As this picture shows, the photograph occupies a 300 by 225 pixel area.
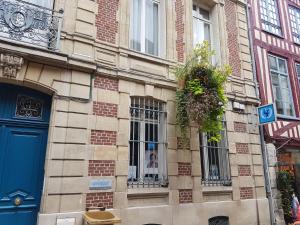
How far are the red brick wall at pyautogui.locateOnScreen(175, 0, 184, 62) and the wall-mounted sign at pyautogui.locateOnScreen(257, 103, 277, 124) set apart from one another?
2.93 metres

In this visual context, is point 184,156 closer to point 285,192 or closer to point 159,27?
point 159,27

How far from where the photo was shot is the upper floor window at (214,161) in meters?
6.87

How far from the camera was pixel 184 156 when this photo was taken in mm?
6363

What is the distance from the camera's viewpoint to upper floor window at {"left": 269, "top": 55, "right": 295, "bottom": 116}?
9522mm

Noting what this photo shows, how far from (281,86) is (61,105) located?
26.7 feet

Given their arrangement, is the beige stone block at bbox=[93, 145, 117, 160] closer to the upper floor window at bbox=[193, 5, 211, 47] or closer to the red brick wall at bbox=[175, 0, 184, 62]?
the red brick wall at bbox=[175, 0, 184, 62]

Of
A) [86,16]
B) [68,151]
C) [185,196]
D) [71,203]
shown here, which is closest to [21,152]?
[68,151]

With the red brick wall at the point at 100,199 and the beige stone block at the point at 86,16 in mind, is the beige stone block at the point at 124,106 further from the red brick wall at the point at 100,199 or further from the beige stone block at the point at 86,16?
the beige stone block at the point at 86,16

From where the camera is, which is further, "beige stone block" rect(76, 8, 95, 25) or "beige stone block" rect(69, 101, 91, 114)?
"beige stone block" rect(76, 8, 95, 25)

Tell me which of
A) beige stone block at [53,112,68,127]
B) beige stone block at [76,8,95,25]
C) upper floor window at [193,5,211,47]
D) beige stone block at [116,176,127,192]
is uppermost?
upper floor window at [193,5,211,47]

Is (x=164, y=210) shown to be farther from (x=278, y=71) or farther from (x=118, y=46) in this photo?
(x=278, y=71)

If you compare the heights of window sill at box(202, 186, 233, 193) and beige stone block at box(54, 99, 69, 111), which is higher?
beige stone block at box(54, 99, 69, 111)

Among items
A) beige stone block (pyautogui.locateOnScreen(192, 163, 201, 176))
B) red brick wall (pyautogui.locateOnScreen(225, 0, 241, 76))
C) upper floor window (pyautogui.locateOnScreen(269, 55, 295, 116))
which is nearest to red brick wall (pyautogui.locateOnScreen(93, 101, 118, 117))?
beige stone block (pyautogui.locateOnScreen(192, 163, 201, 176))

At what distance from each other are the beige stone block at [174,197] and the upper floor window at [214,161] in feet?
3.35
